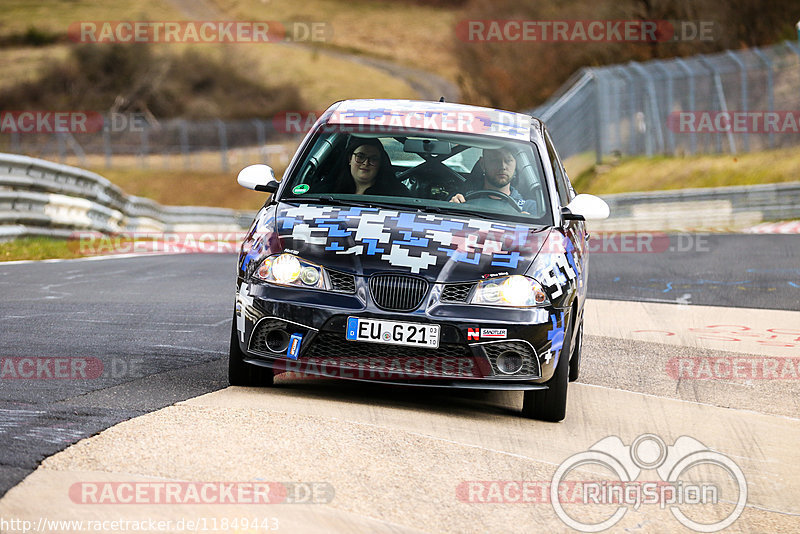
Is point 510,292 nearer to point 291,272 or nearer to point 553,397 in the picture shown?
point 553,397

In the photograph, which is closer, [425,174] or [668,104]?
[425,174]

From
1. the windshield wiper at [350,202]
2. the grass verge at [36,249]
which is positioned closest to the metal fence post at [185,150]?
the grass verge at [36,249]

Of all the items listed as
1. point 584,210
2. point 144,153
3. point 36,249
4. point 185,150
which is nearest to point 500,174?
point 584,210

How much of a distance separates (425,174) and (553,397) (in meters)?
1.79

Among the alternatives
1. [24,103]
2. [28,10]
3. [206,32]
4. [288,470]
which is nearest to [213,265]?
[288,470]

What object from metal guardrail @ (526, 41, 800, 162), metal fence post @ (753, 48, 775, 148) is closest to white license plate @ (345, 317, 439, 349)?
metal guardrail @ (526, 41, 800, 162)

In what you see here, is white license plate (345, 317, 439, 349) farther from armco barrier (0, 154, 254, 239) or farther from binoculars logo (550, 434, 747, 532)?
armco barrier (0, 154, 254, 239)

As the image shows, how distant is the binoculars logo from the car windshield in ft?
5.18

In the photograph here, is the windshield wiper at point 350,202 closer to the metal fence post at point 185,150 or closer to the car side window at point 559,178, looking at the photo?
the car side window at point 559,178

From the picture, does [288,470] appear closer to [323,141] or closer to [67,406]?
[67,406]

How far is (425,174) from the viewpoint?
7898 mm

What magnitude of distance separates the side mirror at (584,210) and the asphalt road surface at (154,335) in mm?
1164

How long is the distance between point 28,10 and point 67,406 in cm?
9655

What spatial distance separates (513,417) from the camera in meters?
6.98
